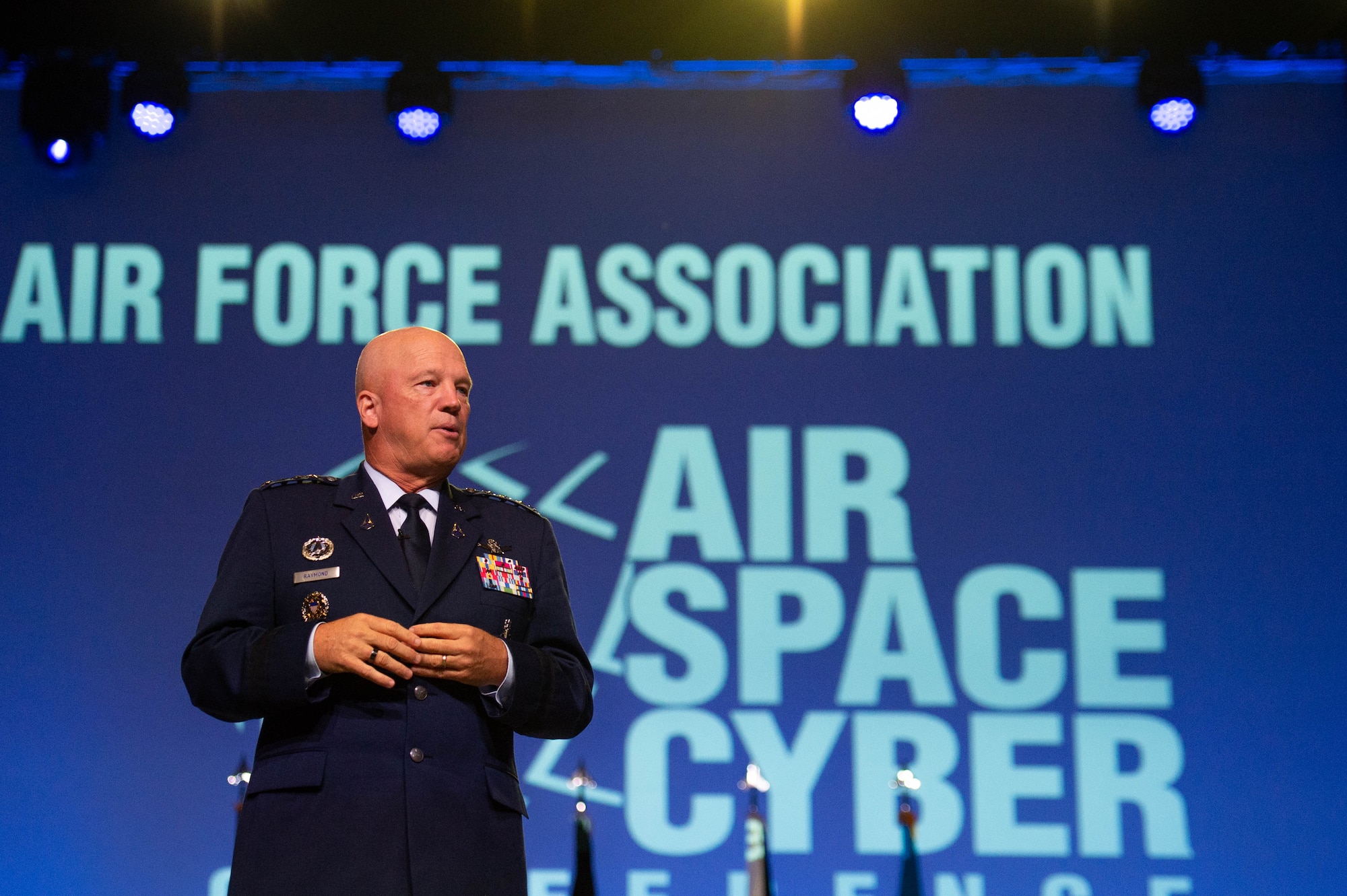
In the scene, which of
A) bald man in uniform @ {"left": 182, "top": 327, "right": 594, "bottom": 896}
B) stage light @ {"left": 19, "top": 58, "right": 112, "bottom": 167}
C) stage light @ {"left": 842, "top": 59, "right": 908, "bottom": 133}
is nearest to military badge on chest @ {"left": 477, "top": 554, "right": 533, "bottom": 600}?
bald man in uniform @ {"left": 182, "top": 327, "right": 594, "bottom": 896}

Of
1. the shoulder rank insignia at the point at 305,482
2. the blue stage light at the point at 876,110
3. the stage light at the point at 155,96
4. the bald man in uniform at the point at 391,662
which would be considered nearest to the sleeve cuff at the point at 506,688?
the bald man in uniform at the point at 391,662

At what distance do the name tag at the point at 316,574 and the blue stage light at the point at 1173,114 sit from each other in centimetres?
332

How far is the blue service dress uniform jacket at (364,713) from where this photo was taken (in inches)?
67.6

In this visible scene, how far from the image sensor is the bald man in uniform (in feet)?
5.61

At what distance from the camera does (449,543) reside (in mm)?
1902

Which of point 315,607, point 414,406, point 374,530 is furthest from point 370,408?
point 315,607

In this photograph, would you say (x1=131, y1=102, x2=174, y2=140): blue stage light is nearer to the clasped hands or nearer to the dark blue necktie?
the dark blue necktie

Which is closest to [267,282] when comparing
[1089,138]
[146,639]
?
[146,639]

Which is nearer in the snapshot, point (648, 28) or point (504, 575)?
point (504, 575)

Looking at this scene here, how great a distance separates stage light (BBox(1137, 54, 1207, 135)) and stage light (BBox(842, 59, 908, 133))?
2.48ft

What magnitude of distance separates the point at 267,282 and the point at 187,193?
1.32ft

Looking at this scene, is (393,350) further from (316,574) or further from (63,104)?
(63,104)

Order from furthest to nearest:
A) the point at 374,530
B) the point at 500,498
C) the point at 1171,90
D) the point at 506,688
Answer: the point at 1171,90 → the point at 500,498 → the point at 374,530 → the point at 506,688

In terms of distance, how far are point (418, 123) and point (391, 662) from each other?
289 centimetres
